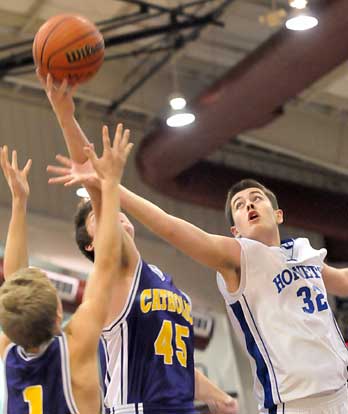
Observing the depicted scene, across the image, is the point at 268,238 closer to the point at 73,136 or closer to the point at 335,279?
the point at 335,279

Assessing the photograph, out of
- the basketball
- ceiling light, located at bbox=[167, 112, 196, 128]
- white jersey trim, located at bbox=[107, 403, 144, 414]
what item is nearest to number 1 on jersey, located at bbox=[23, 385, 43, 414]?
white jersey trim, located at bbox=[107, 403, 144, 414]

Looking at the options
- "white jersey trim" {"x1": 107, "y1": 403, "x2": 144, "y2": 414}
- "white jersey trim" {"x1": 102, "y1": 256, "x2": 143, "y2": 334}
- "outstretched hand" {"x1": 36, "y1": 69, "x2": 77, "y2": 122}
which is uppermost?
"outstretched hand" {"x1": 36, "y1": 69, "x2": 77, "y2": 122}

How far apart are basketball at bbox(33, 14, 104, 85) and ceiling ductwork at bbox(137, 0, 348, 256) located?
16.5ft

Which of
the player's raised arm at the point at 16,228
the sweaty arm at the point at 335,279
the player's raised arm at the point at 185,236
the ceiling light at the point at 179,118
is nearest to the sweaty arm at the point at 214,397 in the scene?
the player's raised arm at the point at 185,236

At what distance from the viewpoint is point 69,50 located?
4426mm

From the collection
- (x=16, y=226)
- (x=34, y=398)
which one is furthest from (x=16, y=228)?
(x=34, y=398)

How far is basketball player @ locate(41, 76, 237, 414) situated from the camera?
4000 mm

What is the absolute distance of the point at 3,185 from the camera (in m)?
14.0

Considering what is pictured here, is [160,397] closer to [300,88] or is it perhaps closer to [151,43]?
[300,88]

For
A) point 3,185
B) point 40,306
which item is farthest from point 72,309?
point 40,306

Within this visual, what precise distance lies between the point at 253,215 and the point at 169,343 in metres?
0.96

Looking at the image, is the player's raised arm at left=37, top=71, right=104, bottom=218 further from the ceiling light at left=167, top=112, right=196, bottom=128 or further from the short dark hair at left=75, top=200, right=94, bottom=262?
the ceiling light at left=167, top=112, right=196, bottom=128

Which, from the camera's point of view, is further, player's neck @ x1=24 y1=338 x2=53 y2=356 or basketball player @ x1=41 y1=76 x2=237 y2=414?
basketball player @ x1=41 y1=76 x2=237 y2=414

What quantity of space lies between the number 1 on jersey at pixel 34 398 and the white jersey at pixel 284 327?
1.31m
